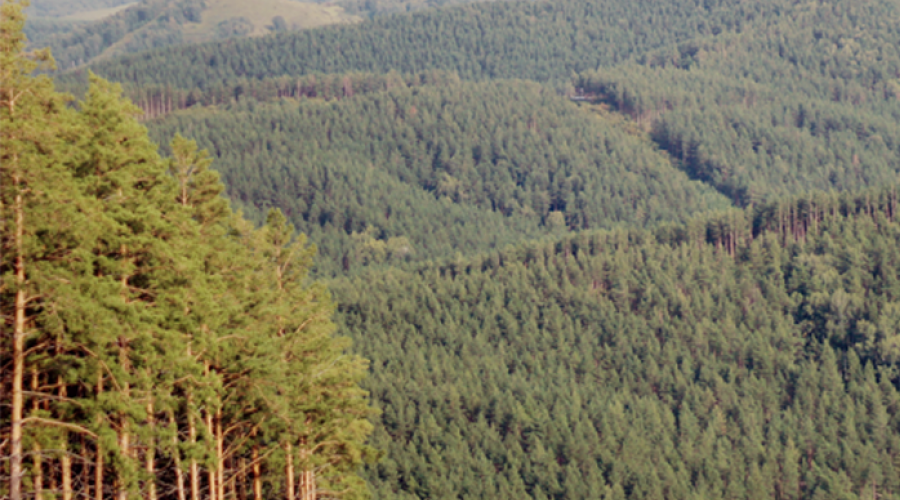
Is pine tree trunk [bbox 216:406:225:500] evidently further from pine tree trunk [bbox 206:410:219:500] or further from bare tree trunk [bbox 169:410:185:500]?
bare tree trunk [bbox 169:410:185:500]

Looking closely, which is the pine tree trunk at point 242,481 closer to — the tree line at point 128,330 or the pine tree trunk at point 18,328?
the tree line at point 128,330

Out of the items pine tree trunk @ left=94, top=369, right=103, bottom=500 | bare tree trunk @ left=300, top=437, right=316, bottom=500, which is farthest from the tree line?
bare tree trunk @ left=300, top=437, right=316, bottom=500

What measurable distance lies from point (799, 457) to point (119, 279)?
153520mm

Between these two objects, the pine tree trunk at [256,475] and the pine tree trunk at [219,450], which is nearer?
the pine tree trunk at [219,450]

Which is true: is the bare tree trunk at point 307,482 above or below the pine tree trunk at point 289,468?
below

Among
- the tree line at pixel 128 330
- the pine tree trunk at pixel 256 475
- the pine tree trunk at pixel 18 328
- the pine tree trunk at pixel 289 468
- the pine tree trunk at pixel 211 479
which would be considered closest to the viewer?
the pine tree trunk at pixel 18 328

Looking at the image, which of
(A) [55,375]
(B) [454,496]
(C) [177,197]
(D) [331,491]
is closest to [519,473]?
(B) [454,496]

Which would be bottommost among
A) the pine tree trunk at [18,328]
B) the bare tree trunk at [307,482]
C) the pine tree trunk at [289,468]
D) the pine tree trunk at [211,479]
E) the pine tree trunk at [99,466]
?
the bare tree trunk at [307,482]

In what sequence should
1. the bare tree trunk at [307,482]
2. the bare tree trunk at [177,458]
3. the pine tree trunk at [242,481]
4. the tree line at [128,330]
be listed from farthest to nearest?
the pine tree trunk at [242,481] → the bare tree trunk at [307,482] → the bare tree trunk at [177,458] → the tree line at [128,330]

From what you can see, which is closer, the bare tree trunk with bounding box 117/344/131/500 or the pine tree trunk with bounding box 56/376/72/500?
the pine tree trunk with bounding box 56/376/72/500

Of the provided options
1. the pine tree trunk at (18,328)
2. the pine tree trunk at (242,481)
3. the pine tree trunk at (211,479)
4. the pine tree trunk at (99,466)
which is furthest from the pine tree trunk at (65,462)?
the pine tree trunk at (242,481)

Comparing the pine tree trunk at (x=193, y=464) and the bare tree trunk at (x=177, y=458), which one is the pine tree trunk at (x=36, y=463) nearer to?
the bare tree trunk at (x=177, y=458)

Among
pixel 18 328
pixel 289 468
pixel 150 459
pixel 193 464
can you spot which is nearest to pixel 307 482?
pixel 289 468

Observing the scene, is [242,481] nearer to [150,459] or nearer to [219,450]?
[219,450]
